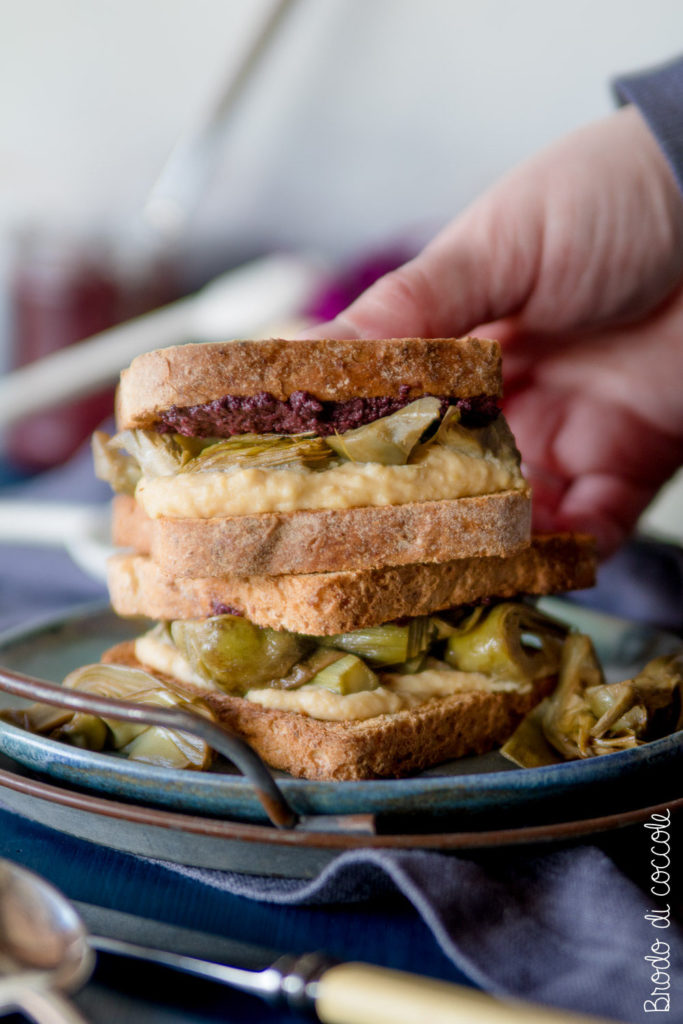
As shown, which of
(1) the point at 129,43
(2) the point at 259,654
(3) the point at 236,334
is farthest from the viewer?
(1) the point at 129,43

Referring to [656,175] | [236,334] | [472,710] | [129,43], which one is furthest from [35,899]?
[129,43]

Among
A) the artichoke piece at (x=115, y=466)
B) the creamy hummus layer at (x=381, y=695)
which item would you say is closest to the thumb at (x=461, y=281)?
the artichoke piece at (x=115, y=466)

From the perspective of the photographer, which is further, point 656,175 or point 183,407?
point 656,175

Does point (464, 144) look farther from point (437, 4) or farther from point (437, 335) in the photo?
point (437, 335)

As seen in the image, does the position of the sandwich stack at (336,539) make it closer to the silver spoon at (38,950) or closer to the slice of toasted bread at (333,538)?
the slice of toasted bread at (333,538)

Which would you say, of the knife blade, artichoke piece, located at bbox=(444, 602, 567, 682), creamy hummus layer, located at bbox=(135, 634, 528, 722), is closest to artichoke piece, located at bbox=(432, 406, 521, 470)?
artichoke piece, located at bbox=(444, 602, 567, 682)

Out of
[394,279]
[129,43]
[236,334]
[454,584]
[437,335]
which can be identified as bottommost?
[236,334]
